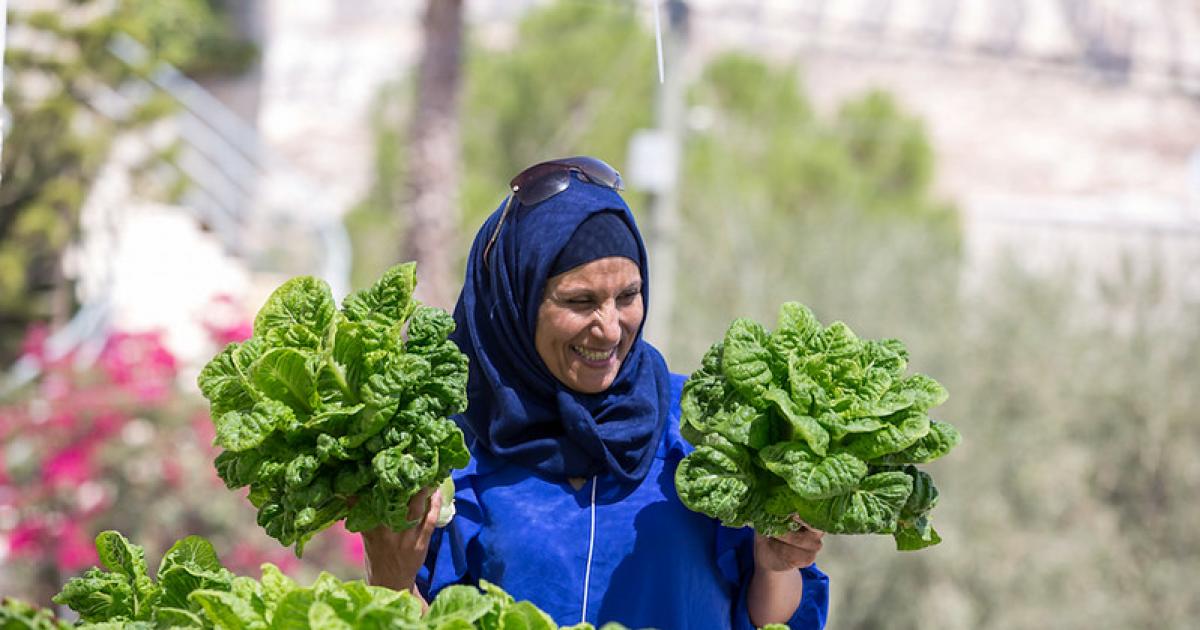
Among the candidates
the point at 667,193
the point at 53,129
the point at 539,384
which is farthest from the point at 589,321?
the point at 53,129

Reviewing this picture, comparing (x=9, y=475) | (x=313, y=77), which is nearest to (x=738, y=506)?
(x=9, y=475)

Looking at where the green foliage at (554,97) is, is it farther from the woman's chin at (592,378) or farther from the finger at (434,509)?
the finger at (434,509)

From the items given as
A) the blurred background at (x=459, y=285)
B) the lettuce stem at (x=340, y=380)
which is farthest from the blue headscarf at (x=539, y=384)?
the blurred background at (x=459, y=285)

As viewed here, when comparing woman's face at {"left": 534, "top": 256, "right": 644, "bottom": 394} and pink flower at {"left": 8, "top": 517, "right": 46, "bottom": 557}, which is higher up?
pink flower at {"left": 8, "top": 517, "right": 46, "bottom": 557}

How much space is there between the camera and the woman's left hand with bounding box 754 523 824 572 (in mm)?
2117

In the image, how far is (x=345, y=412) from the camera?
1959mm

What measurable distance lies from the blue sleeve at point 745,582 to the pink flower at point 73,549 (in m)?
4.73

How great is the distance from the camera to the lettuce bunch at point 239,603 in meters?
1.64

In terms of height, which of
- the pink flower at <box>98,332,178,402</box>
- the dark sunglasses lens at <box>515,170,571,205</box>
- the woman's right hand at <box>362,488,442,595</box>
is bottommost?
the woman's right hand at <box>362,488,442,595</box>

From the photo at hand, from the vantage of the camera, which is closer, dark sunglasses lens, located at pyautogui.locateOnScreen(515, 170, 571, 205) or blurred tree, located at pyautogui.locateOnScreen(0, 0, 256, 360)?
dark sunglasses lens, located at pyautogui.locateOnScreen(515, 170, 571, 205)

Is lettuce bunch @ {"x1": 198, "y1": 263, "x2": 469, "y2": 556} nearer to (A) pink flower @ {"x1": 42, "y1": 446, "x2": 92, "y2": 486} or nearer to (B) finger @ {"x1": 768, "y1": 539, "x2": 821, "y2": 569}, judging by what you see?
(B) finger @ {"x1": 768, "y1": 539, "x2": 821, "y2": 569}

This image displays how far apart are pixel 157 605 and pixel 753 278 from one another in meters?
10.1

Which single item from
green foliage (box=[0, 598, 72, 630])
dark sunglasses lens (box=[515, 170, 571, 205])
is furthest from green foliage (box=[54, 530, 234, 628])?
dark sunglasses lens (box=[515, 170, 571, 205])

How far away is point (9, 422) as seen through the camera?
270 inches
